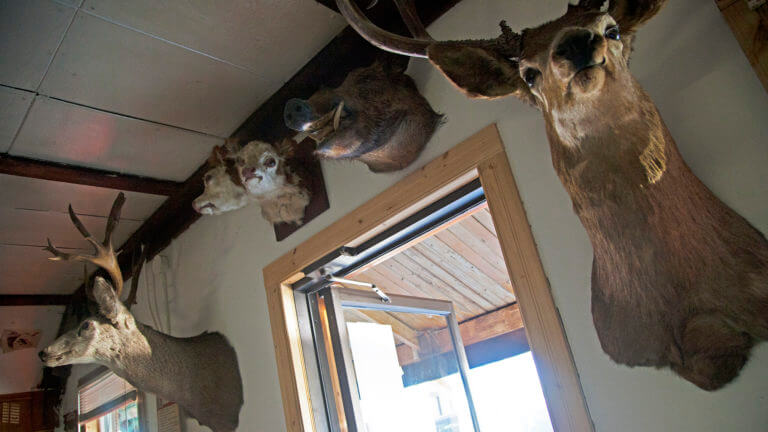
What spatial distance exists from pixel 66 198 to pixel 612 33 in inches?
122

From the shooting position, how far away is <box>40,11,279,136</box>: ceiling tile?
212 centimetres

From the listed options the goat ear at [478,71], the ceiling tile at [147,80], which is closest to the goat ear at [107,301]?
the ceiling tile at [147,80]

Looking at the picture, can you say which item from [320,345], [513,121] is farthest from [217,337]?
[513,121]

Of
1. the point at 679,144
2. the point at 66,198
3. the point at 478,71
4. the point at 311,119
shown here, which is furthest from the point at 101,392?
the point at 679,144

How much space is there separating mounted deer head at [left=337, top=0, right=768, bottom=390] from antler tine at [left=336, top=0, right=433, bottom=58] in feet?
1.21

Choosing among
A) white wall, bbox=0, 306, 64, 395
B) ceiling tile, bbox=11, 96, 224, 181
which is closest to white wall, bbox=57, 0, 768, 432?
ceiling tile, bbox=11, 96, 224, 181

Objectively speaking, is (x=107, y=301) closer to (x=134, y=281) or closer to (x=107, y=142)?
(x=134, y=281)

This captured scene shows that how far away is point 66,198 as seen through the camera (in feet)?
10.3

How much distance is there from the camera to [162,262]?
3488 millimetres

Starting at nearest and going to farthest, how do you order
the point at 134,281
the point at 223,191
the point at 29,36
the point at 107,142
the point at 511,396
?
the point at 29,36 < the point at 223,191 < the point at 107,142 < the point at 134,281 < the point at 511,396

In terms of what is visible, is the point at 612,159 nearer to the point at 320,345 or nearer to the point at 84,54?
the point at 320,345

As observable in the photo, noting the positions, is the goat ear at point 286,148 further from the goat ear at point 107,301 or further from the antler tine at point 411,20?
the goat ear at point 107,301

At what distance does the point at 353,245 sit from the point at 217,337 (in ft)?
3.50

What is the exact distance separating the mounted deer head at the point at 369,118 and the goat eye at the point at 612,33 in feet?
2.71
